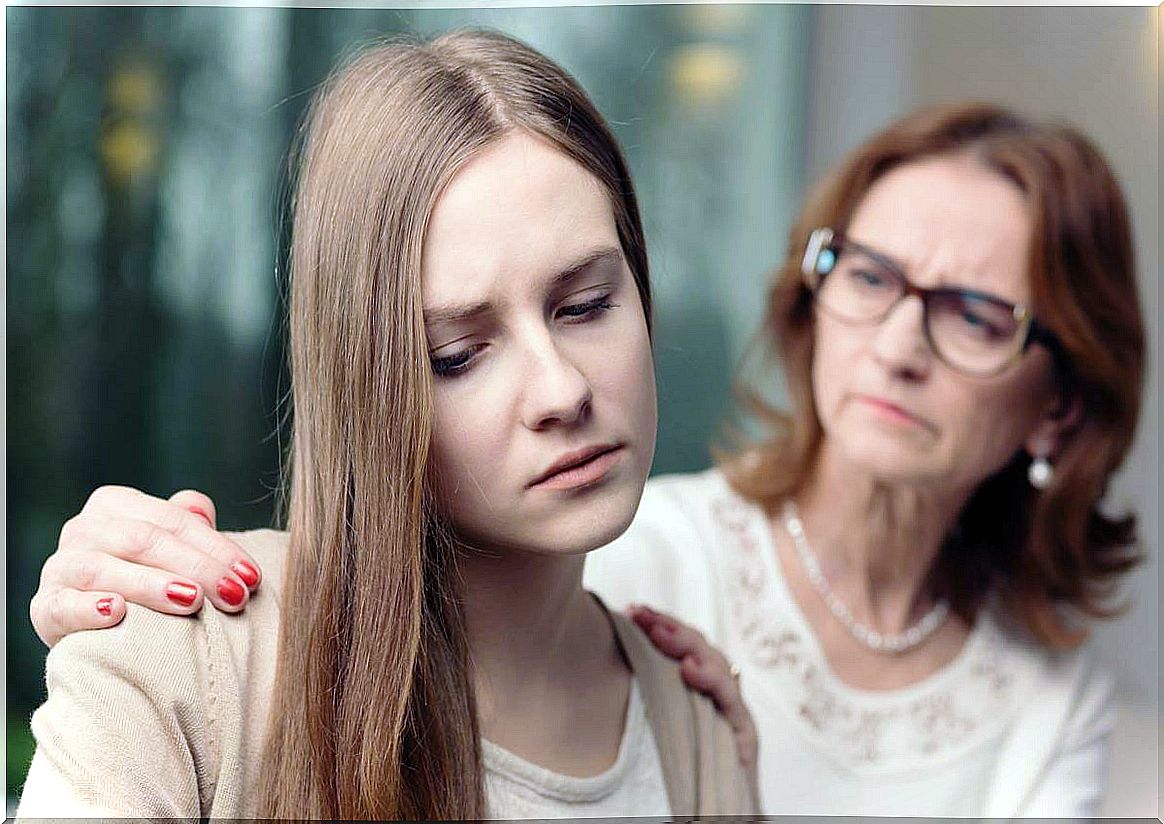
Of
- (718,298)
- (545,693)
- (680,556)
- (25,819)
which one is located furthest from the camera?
(718,298)

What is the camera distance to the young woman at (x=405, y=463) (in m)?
0.47

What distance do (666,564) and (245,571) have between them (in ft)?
1.38

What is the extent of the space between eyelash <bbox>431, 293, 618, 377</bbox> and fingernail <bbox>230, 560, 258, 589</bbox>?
11 centimetres

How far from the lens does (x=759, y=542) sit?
3.02 ft

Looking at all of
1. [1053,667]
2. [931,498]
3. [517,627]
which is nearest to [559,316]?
[517,627]

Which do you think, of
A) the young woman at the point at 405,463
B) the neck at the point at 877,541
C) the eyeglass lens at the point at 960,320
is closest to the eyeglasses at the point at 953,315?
the eyeglass lens at the point at 960,320

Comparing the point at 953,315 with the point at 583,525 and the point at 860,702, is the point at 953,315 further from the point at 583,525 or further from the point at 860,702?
the point at 583,525

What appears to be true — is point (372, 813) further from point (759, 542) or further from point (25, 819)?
point (759, 542)

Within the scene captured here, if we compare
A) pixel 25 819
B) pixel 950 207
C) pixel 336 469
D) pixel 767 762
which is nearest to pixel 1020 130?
pixel 950 207

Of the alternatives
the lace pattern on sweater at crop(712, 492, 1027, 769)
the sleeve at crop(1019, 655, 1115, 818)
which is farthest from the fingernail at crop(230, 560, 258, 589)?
the sleeve at crop(1019, 655, 1115, 818)

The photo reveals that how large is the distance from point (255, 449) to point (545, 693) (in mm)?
317

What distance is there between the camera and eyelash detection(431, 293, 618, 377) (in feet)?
1.60

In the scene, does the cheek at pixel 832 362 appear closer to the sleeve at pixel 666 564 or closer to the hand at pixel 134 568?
the sleeve at pixel 666 564

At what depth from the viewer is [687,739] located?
633 mm
